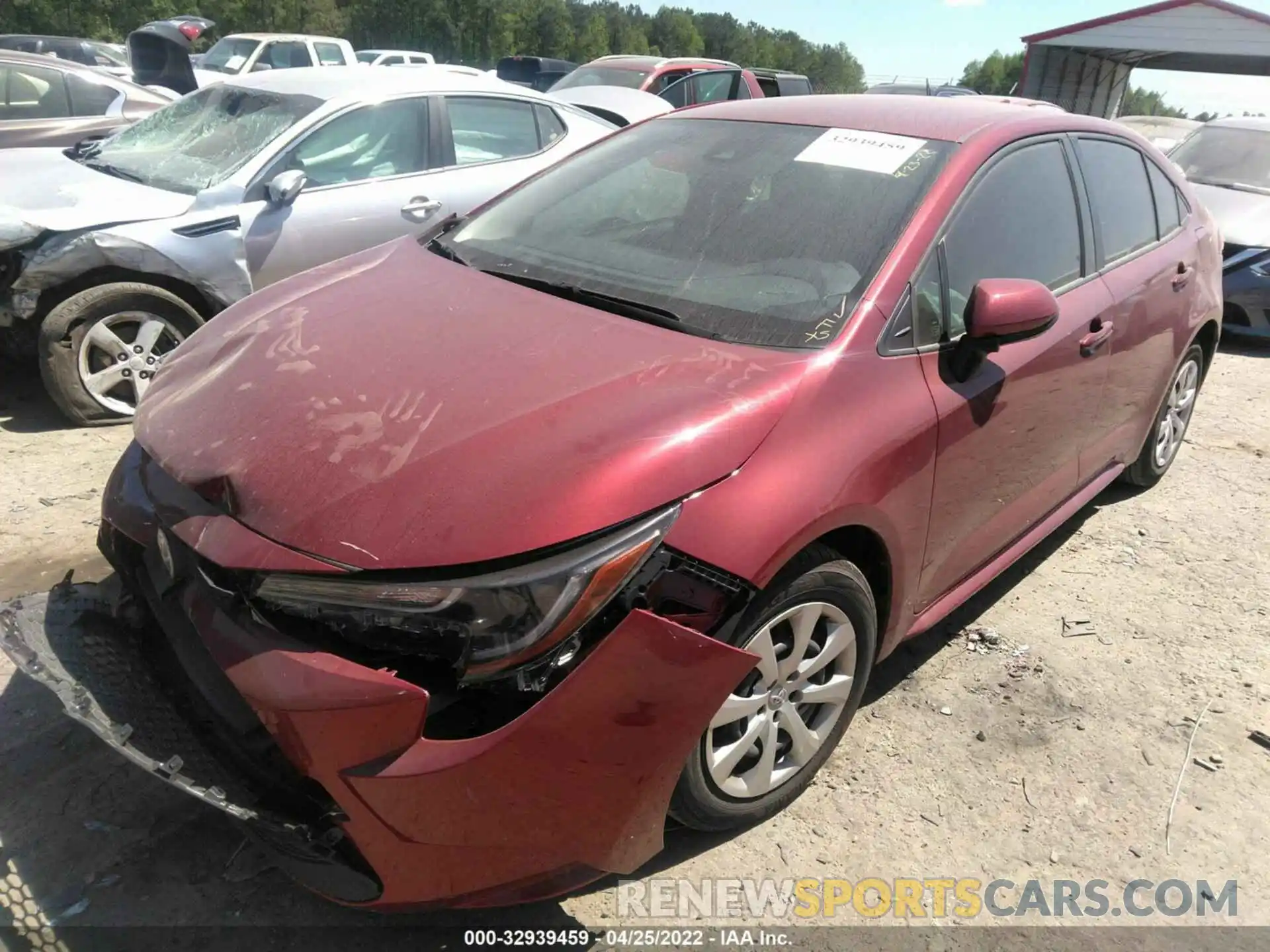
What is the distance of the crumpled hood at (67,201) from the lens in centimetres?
430

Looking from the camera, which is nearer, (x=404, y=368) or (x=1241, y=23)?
(x=404, y=368)

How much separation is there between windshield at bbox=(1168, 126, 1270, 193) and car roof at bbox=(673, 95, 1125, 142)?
6.10 metres

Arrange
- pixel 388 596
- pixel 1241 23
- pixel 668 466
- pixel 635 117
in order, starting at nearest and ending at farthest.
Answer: pixel 388 596, pixel 668 466, pixel 635 117, pixel 1241 23

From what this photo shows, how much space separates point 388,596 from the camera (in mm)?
1744

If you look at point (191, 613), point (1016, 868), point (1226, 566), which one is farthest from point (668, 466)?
point (1226, 566)

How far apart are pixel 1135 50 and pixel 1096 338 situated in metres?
24.0

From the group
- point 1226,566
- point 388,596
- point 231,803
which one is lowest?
point 1226,566

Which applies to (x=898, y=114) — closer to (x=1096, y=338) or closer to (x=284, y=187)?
(x=1096, y=338)

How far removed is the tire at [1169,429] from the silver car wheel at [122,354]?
4.56 meters

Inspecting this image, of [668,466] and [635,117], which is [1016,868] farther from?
[635,117]

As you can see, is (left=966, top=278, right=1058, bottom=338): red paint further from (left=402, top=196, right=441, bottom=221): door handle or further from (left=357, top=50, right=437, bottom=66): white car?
(left=357, top=50, right=437, bottom=66): white car

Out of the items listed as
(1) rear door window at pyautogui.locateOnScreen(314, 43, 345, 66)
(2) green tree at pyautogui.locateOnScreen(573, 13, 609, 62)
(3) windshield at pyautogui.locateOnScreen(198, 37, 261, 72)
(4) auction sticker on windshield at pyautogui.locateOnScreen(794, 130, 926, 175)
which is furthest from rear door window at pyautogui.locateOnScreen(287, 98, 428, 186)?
(2) green tree at pyautogui.locateOnScreen(573, 13, 609, 62)

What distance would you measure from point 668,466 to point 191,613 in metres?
1.02

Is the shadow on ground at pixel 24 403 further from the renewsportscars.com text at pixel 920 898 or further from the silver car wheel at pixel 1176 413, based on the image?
the silver car wheel at pixel 1176 413
